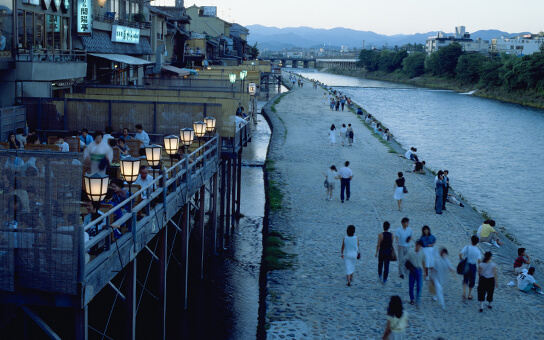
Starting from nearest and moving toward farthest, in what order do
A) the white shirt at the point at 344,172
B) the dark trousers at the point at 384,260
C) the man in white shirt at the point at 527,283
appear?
the dark trousers at the point at 384,260 → the man in white shirt at the point at 527,283 → the white shirt at the point at 344,172

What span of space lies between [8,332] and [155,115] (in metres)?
10.8

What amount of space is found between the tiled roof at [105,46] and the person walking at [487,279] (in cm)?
2163

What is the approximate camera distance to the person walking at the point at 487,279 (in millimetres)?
12180

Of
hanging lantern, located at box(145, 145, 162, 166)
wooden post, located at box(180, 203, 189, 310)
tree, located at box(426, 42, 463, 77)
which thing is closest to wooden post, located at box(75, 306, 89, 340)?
hanging lantern, located at box(145, 145, 162, 166)

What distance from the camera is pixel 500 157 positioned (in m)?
41.9

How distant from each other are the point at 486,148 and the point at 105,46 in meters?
30.1

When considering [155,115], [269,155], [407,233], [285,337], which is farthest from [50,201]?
A: [269,155]

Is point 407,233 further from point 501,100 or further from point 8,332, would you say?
point 501,100

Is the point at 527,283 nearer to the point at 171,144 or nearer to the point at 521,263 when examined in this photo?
the point at 521,263

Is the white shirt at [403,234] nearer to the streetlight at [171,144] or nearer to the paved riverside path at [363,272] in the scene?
the paved riverside path at [363,272]

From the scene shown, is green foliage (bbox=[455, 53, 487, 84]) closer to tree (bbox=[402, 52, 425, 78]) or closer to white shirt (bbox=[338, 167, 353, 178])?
tree (bbox=[402, 52, 425, 78])

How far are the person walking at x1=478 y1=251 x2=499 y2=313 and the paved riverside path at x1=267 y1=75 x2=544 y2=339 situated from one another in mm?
317

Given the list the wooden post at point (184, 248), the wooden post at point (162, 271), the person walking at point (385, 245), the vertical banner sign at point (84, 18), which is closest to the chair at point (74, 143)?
the wooden post at point (184, 248)

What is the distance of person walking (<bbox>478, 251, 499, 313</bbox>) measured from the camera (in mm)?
12180
